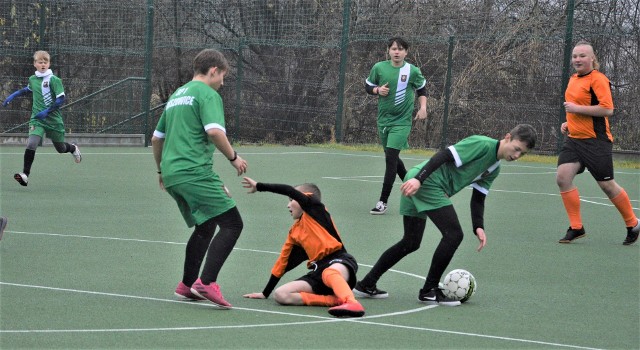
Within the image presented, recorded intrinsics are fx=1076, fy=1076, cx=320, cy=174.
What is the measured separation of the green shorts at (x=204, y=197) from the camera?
6.35 metres

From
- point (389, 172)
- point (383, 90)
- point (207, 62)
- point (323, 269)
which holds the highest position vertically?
point (207, 62)

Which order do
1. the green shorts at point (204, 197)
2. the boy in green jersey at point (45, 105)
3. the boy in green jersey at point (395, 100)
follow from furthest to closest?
1. the boy in green jersey at point (45, 105)
2. the boy in green jersey at point (395, 100)
3. the green shorts at point (204, 197)

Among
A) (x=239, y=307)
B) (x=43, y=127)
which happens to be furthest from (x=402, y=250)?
(x=43, y=127)

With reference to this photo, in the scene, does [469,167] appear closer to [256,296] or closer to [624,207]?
[256,296]

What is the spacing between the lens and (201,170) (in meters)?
6.38

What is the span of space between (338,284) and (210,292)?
753 mm

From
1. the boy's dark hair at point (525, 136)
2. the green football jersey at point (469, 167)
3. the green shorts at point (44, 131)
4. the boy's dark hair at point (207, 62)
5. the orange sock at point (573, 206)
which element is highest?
the boy's dark hair at point (207, 62)

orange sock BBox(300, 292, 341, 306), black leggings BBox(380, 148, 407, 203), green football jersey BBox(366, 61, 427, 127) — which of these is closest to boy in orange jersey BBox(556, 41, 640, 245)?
black leggings BBox(380, 148, 407, 203)

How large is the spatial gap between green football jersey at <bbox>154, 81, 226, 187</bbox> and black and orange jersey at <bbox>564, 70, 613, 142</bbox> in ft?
14.3

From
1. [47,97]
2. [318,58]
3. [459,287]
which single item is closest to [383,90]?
[47,97]

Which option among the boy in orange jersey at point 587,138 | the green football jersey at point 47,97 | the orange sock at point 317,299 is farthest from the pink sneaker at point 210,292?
the green football jersey at point 47,97

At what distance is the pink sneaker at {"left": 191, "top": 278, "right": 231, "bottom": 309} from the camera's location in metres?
6.24

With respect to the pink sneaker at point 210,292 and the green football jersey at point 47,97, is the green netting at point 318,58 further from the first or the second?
the pink sneaker at point 210,292

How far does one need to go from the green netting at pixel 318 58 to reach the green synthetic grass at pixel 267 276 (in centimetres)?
605
